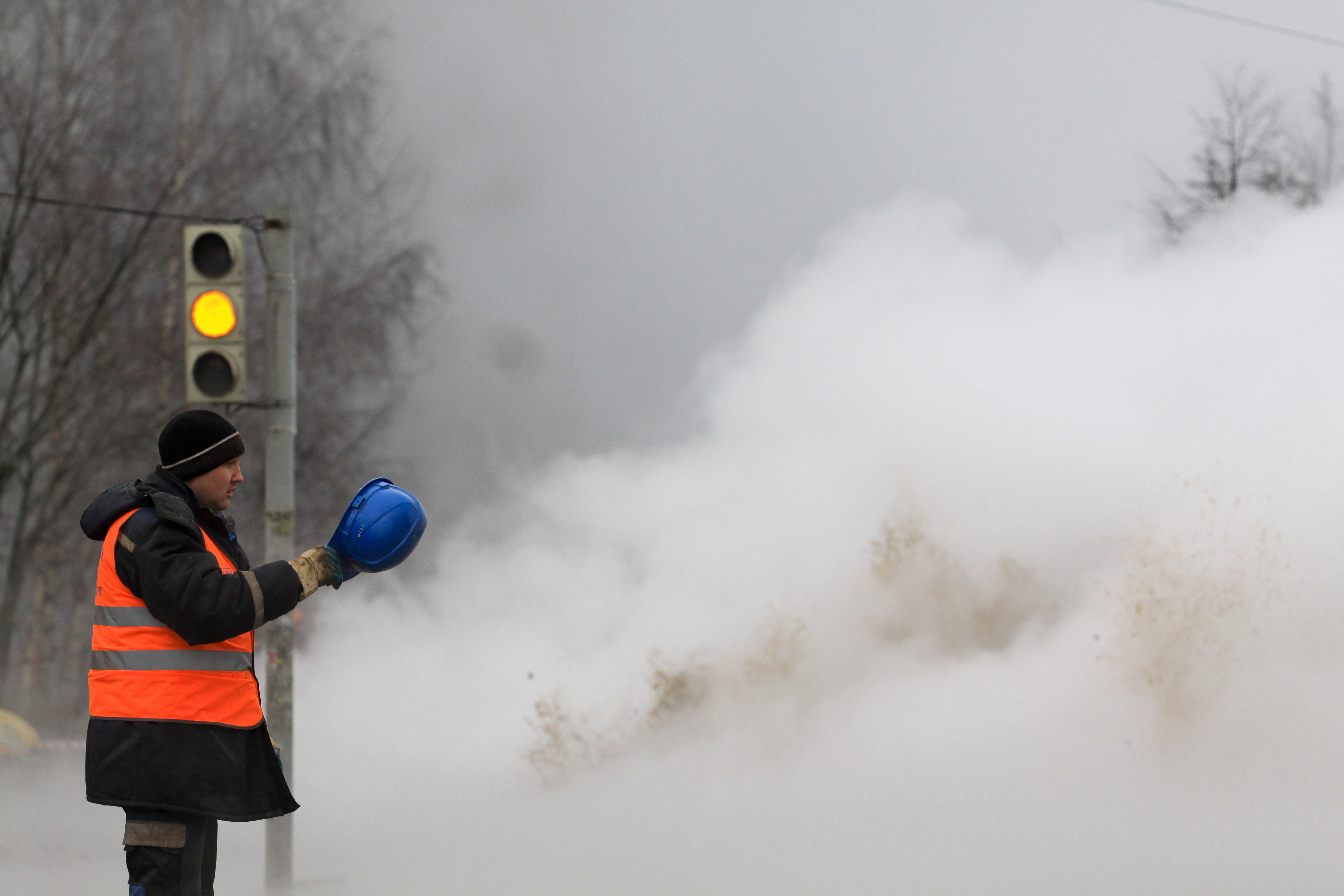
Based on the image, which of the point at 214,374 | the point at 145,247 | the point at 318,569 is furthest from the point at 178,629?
the point at 145,247

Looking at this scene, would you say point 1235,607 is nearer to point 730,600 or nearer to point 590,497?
point 730,600

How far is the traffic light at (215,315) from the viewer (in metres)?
5.71

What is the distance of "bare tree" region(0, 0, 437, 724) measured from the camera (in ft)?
43.7

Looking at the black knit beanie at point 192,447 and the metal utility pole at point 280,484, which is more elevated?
the metal utility pole at point 280,484

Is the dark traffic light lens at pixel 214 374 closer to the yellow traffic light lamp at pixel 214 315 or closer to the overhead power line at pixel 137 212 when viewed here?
the yellow traffic light lamp at pixel 214 315

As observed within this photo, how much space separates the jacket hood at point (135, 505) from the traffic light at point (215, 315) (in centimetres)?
306

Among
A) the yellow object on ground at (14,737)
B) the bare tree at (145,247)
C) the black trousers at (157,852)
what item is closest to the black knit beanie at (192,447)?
the black trousers at (157,852)

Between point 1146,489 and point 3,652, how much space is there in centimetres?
1198

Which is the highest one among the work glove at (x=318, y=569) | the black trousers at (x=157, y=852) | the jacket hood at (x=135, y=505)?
the jacket hood at (x=135, y=505)

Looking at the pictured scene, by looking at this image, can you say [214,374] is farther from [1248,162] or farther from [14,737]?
[1248,162]

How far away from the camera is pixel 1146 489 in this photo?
312 inches

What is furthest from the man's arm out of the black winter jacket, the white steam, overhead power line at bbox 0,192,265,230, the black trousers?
overhead power line at bbox 0,192,265,230

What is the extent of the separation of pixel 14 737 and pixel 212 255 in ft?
24.1

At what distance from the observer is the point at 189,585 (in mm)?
2594
